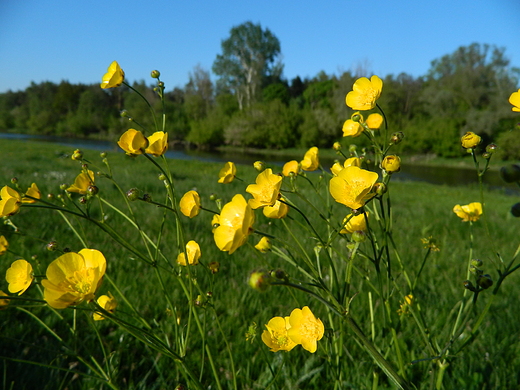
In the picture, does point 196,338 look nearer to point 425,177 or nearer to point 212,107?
point 425,177

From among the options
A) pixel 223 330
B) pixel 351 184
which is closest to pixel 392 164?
pixel 351 184

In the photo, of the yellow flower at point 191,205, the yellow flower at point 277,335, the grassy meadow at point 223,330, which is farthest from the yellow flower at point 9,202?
the yellow flower at point 277,335

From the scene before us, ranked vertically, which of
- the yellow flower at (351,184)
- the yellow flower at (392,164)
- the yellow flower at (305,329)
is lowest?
the yellow flower at (305,329)

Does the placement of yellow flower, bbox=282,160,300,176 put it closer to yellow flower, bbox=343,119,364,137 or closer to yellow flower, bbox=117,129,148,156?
yellow flower, bbox=343,119,364,137

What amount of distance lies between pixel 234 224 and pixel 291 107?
91.2 ft

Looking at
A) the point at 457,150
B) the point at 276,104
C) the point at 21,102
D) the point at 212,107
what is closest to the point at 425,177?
the point at 457,150

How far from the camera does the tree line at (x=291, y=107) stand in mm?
20641

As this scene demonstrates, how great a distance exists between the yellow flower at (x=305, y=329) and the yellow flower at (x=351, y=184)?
0.22m

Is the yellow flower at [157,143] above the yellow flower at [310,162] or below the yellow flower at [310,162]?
above

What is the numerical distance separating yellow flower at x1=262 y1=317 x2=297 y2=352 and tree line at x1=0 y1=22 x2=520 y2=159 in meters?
20.4

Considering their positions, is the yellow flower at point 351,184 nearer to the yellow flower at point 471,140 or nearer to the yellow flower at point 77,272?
the yellow flower at point 471,140

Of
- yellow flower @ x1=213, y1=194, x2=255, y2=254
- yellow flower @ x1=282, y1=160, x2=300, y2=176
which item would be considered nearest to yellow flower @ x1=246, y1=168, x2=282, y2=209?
yellow flower @ x1=213, y1=194, x2=255, y2=254

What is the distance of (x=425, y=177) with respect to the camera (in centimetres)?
1384

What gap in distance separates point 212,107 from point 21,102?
32.5 meters
